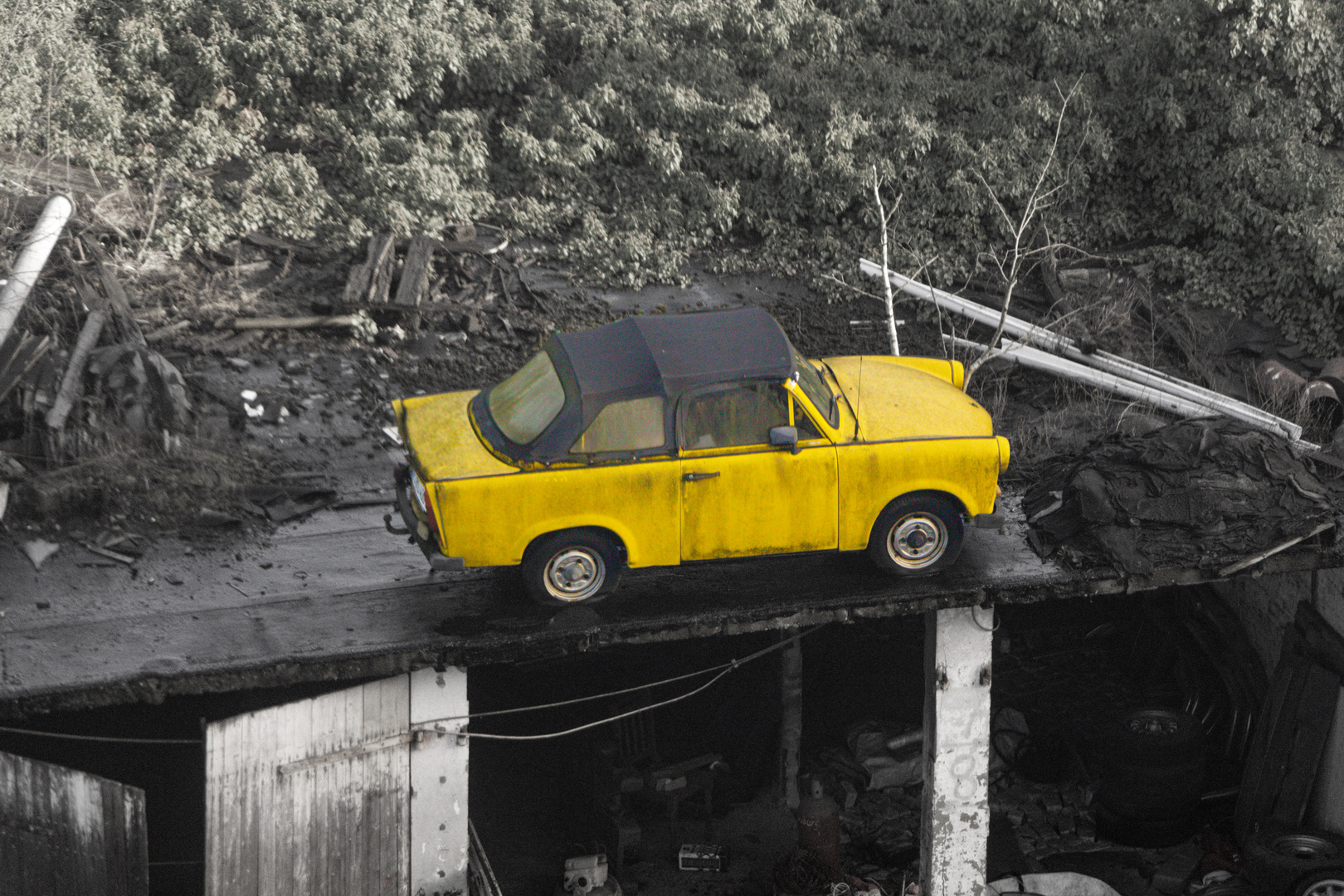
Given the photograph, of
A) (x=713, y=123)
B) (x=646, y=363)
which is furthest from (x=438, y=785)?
(x=713, y=123)

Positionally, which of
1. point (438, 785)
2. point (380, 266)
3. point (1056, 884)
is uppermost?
point (380, 266)

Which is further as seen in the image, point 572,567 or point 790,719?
point 790,719

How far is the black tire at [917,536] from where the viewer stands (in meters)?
9.55

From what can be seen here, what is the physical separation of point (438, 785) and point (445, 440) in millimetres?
2543

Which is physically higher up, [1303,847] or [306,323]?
[306,323]

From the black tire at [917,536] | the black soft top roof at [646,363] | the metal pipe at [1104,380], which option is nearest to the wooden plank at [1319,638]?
the metal pipe at [1104,380]

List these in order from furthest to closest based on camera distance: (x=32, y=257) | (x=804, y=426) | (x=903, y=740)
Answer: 1. (x=903, y=740)
2. (x=32, y=257)
3. (x=804, y=426)

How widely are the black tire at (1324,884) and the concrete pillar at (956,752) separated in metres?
2.63

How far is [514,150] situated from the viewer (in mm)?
18266

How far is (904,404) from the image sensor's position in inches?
387

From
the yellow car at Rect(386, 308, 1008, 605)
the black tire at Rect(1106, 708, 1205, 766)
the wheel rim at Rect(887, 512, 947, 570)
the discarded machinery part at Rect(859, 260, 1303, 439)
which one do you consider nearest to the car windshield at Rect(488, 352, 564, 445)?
the yellow car at Rect(386, 308, 1008, 605)

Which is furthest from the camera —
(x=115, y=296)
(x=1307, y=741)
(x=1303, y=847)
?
(x=115, y=296)

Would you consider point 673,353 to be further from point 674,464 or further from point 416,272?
point 416,272

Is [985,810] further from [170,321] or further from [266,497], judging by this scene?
[170,321]
